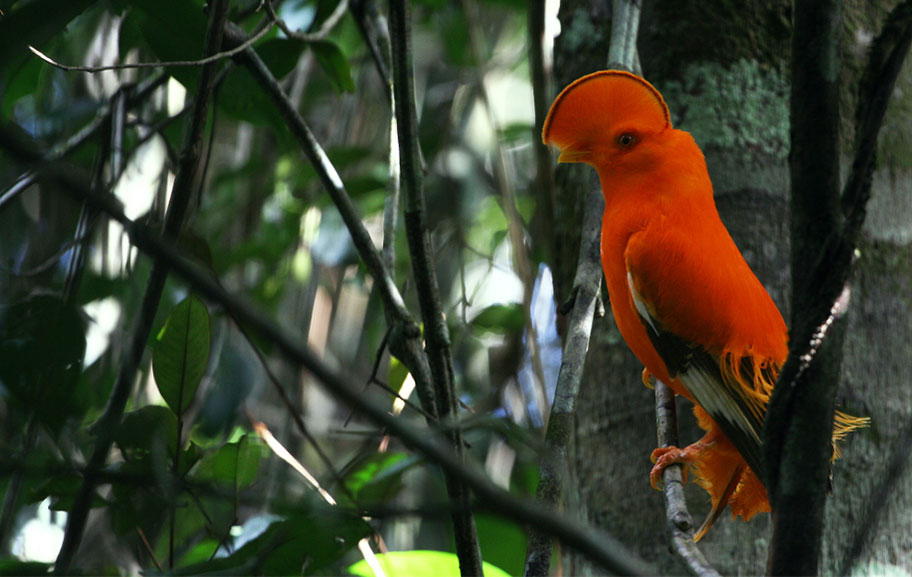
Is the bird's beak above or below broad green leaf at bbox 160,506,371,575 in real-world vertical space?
above

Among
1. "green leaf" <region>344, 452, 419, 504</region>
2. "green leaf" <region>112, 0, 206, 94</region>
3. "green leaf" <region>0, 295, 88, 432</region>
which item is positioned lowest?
"green leaf" <region>0, 295, 88, 432</region>

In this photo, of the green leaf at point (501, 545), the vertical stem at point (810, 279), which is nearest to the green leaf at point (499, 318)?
the green leaf at point (501, 545)

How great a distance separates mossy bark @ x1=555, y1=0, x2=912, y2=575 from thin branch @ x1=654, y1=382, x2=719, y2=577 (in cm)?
14

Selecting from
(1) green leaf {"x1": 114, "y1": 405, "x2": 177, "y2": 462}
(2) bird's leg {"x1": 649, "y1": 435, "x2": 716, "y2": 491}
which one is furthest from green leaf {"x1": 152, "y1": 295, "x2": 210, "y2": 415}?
(2) bird's leg {"x1": 649, "y1": 435, "x2": 716, "y2": 491}

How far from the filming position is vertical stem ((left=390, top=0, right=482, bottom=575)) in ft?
4.92

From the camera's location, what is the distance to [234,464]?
5.52ft

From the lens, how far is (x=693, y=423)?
1878mm

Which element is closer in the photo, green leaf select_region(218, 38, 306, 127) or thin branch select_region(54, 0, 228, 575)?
thin branch select_region(54, 0, 228, 575)

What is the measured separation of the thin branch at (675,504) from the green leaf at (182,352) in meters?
0.81

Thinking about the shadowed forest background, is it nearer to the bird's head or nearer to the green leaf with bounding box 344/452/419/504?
the green leaf with bounding box 344/452/419/504

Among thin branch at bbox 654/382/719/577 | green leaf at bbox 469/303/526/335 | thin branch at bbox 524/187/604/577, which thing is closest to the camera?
thin branch at bbox 654/382/719/577

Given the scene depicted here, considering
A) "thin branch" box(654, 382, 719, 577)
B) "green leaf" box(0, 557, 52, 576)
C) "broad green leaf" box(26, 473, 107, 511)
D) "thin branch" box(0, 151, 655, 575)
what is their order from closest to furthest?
"thin branch" box(0, 151, 655, 575) < "green leaf" box(0, 557, 52, 576) < "thin branch" box(654, 382, 719, 577) < "broad green leaf" box(26, 473, 107, 511)

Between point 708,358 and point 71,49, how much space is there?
2577mm

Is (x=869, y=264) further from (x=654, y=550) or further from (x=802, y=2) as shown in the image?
(x=802, y=2)
